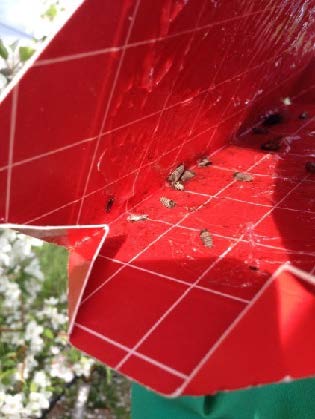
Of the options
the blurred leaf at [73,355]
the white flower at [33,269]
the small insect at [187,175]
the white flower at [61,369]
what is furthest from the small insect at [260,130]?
the white flower at [61,369]

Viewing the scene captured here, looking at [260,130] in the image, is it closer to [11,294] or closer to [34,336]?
[11,294]

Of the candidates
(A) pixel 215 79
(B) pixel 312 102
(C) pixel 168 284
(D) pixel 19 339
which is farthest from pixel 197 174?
(D) pixel 19 339

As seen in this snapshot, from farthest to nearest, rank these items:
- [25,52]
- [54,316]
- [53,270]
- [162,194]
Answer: [53,270], [54,316], [25,52], [162,194]

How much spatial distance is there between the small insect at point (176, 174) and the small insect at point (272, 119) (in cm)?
39

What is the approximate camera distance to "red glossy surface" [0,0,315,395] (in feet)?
1.73

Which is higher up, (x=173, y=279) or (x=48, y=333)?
(x=173, y=279)

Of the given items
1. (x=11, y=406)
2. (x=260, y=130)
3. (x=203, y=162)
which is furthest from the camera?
(x=11, y=406)

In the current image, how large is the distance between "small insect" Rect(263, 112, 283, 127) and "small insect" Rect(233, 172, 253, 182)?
32cm

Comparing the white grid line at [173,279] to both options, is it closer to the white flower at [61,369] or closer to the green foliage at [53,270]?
the white flower at [61,369]

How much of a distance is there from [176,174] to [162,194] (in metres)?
0.05

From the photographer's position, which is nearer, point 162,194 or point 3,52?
point 162,194

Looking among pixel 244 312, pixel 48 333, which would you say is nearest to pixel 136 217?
pixel 244 312

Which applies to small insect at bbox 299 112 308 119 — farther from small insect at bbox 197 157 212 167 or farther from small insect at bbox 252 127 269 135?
small insect at bbox 197 157 212 167

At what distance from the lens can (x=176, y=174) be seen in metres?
0.90
